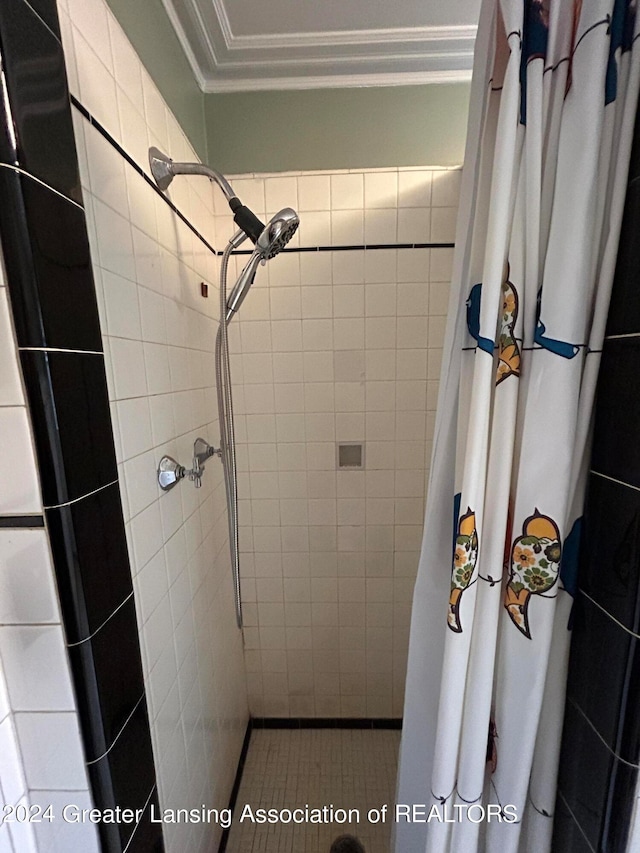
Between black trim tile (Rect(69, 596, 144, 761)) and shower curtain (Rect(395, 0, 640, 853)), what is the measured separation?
1.89 ft

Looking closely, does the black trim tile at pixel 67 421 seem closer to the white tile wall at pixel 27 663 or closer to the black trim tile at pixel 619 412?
the white tile wall at pixel 27 663

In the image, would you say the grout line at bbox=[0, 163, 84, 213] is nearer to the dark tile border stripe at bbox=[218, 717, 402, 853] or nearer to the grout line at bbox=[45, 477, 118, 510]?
the grout line at bbox=[45, 477, 118, 510]

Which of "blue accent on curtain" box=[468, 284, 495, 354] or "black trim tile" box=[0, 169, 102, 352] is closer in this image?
"black trim tile" box=[0, 169, 102, 352]

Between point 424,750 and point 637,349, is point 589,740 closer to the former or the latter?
point 424,750

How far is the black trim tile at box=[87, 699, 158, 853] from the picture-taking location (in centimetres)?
58

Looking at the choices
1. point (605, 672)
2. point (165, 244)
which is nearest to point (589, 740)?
point (605, 672)

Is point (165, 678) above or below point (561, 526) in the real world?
below

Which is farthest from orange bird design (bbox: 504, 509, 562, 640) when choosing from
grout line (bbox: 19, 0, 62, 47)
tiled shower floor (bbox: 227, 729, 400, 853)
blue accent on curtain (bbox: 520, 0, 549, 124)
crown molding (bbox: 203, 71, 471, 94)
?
crown molding (bbox: 203, 71, 471, 94)

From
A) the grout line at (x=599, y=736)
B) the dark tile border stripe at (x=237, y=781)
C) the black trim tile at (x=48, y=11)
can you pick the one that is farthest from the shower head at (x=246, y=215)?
the dark tile border stripe at (x=237, y=781)

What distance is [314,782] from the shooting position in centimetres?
139

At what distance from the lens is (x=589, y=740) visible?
1.98 ft

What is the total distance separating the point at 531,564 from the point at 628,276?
1.56 feet

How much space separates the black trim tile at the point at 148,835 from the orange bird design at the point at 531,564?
78 cm

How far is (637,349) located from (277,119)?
137 cm
